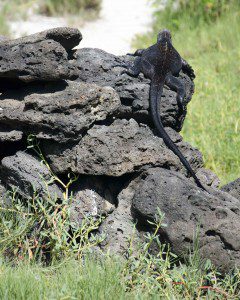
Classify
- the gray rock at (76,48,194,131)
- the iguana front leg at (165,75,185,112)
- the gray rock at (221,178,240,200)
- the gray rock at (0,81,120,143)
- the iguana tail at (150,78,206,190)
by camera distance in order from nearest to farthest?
the gray rock at (0,81,120,143) < the iguana tail at (150,78,206,190) < the gray rock at (76,48,194,131) < the iguana front leg at (165,75,185,112) < the gray rock at (221,178,240,200)

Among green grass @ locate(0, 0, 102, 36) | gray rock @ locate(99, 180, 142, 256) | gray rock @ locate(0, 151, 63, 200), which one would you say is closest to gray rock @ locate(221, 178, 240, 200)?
gray rock @ locate(99, 180, 142, 256)

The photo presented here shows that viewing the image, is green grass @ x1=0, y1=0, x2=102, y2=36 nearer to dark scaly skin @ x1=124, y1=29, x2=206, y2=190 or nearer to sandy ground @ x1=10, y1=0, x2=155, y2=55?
sandy ground @ x1=10, y1=0, x2=155, y2=55

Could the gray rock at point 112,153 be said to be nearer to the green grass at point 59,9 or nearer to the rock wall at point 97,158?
the rock wall at point 97,158

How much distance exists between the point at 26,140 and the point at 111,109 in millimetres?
718

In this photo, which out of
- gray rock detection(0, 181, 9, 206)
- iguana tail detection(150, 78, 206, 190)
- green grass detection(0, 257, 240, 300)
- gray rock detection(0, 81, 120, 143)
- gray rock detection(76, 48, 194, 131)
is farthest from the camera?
gray rock detection(76, 48, 194, 131)

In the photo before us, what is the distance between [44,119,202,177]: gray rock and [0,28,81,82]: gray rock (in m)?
0.53

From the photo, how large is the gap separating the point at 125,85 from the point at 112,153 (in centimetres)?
74

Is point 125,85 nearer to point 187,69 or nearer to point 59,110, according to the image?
point 59,110

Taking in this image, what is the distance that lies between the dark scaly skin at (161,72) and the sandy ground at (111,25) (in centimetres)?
630

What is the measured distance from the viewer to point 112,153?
17.2ft

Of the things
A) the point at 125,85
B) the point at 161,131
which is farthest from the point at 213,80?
the point at 161,131

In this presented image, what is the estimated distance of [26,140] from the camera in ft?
18.1

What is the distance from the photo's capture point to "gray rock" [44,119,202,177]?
523 centimetres

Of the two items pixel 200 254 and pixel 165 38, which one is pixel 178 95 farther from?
pixel 200 254
